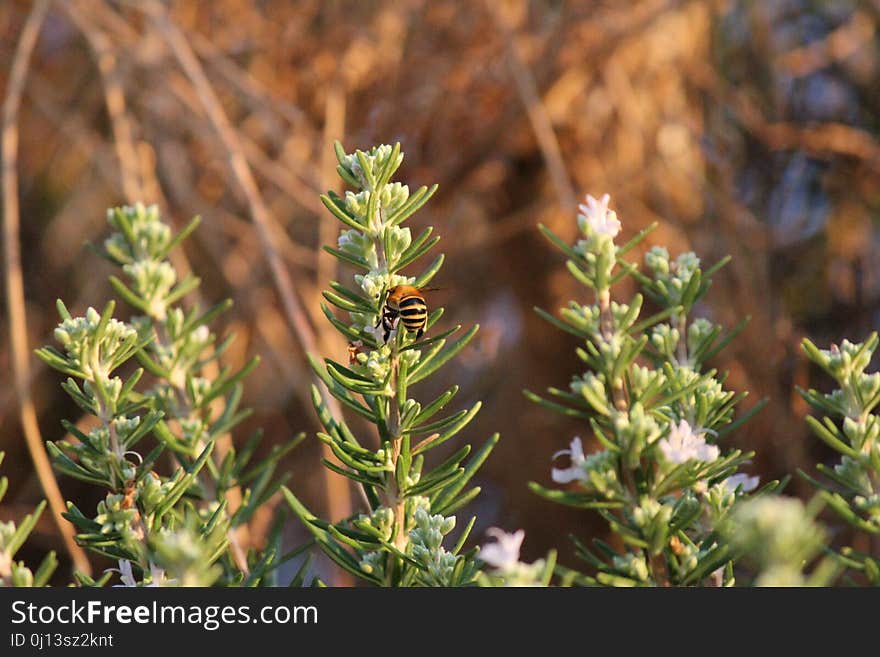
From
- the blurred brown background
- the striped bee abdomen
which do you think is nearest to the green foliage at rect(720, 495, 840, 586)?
the striped bee abdomen

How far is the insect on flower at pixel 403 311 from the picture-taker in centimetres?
37

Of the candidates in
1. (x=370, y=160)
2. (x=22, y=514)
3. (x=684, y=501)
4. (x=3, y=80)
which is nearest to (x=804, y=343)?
(x=684, y=501)

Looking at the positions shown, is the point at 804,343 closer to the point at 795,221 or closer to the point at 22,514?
the point at 795,221

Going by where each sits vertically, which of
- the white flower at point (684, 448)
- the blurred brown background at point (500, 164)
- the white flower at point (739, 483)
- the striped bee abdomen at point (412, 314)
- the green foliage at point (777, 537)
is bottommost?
the green foliage at point (777, 537)

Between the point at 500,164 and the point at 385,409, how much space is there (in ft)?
2.94

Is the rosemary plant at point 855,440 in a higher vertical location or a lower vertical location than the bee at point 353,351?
lower

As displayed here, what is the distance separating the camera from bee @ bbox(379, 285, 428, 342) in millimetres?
370

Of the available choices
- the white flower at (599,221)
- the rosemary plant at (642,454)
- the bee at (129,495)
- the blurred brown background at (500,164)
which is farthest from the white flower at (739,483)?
the blurred brown background at (500,164)

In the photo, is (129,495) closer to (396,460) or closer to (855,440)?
(396,460)

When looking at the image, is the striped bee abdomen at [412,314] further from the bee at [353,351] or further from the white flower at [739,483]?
the white flower at [739,483]

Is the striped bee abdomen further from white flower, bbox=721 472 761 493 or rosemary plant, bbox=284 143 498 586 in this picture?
white flower, bbox=721 472 761 493

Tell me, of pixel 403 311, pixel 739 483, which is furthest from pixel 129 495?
pixel 739 483

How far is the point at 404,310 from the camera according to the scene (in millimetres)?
392

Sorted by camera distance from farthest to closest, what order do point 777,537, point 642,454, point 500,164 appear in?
point 500,164
point 642,454
point 777,537
